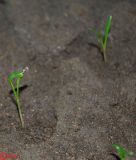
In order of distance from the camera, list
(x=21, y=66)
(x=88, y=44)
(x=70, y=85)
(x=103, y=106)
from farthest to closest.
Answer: (x=88, y=44)
(x=21, y=66)
(x=70, y=85)
(x=103, y=106)

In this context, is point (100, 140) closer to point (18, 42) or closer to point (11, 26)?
point (18, 42)

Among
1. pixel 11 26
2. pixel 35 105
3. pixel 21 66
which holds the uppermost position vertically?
pixel 11 26

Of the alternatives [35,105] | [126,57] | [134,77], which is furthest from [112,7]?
[35,105]

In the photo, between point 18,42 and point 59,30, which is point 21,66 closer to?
point 18,42

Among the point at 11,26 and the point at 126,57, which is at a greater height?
the point at 11,26

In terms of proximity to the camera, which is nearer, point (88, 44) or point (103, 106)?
point (103, 106)

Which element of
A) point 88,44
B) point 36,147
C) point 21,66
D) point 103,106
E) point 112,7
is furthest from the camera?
point 112,7

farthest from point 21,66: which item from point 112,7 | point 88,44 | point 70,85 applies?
point 112,7
